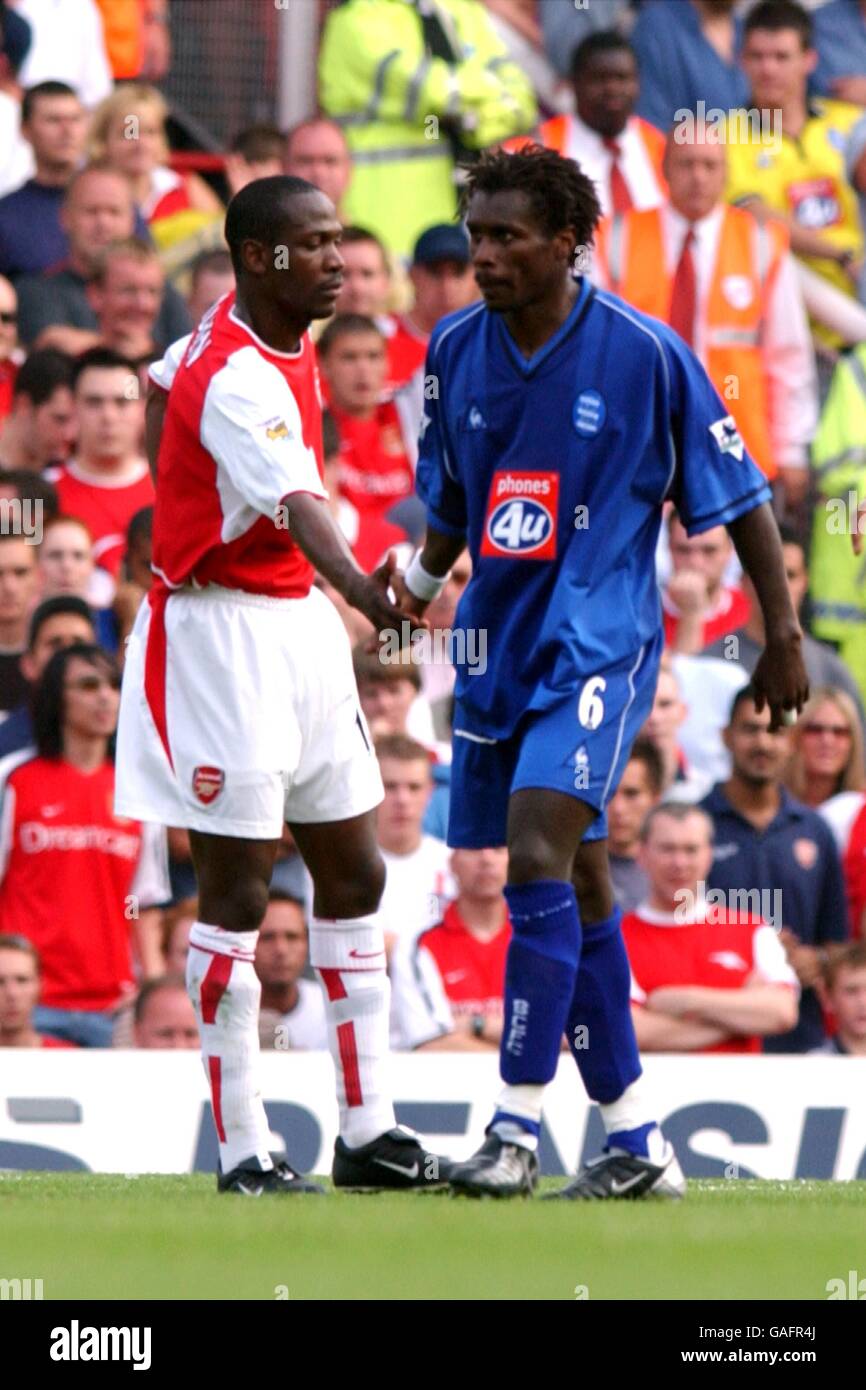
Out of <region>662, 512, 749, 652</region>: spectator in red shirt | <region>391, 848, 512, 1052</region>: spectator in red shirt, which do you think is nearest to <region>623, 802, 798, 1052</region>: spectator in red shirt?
<region>391, 848, 512, 1052</region>: spectator in red shirt

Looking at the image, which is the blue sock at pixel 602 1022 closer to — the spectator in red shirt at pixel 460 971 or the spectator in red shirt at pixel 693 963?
the spectator in red shirt at pixel 460 971

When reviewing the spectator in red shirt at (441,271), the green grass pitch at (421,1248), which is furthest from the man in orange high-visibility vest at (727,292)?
the green grass pitch at (421,1248)

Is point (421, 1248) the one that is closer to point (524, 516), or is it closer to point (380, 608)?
point (380, 608)

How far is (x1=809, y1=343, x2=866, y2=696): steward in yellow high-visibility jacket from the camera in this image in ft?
39.8

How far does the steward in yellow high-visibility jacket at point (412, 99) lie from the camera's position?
12.7 meters

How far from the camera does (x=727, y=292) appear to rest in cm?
1251

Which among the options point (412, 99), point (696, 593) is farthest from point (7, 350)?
point (696, 593)

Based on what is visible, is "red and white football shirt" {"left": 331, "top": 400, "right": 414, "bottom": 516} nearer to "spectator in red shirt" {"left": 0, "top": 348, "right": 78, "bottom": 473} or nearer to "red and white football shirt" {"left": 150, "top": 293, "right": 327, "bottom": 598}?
"spectator in red shirt" {"left": 0, "top": 348, "right": 78, "bottom": 473}

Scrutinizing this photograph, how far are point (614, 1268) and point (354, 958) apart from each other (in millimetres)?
1595

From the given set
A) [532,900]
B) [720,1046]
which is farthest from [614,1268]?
[720,1046]

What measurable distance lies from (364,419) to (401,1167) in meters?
5.78

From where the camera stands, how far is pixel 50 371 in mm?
11289

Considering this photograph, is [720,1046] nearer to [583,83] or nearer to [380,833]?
[380,833]

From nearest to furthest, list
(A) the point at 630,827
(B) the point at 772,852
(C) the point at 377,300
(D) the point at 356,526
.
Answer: (A) the point at 630,827 → (B) the point at 772,852 → (D) the point at 356,526 → (C) the point at 377,300
